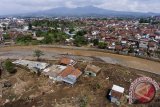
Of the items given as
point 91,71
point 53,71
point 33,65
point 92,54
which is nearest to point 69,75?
point 53,71

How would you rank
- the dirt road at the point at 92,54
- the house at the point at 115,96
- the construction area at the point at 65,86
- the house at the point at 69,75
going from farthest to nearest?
1. the dirt road at the point at 92,54
2. the house at the point at 69,75
3. the construction area at the point at 65,86
4. the house at the point at 115,96

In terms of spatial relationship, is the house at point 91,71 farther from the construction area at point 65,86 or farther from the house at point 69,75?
the house at point 69,75

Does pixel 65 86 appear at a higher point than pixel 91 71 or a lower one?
lower

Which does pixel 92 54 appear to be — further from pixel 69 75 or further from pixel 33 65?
pixel 69 75

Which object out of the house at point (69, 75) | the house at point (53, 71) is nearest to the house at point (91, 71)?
the house at point (69, 75)

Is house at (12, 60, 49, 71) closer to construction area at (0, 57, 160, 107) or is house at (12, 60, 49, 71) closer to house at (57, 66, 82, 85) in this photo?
construction area at (0, 57, 160, 107)

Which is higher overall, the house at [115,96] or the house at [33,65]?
the house at [33,65]

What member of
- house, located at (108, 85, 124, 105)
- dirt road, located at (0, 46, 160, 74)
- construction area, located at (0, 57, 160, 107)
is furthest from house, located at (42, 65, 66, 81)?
dirt road, located at (0, 46, 160, 74)
